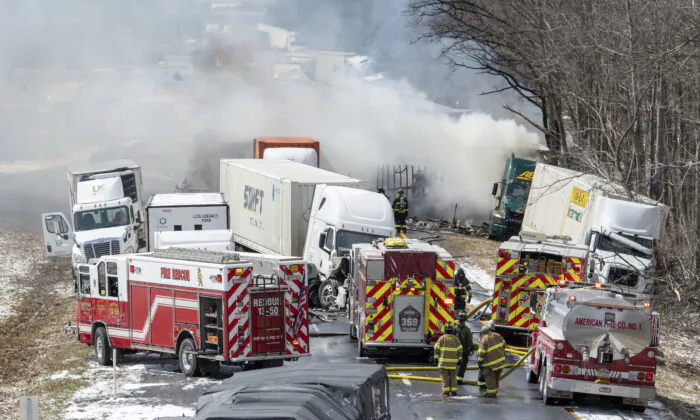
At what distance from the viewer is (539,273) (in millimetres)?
23406

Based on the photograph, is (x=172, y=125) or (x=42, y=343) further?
(x=172, y=125)

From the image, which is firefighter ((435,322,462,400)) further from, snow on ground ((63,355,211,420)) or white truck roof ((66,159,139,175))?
white truck roof ((66,159,139,175))

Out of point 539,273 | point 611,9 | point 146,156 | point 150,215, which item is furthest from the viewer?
point 146,156

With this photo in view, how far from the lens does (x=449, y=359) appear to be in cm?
1848

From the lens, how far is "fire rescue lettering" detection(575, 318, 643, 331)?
56.8 ft

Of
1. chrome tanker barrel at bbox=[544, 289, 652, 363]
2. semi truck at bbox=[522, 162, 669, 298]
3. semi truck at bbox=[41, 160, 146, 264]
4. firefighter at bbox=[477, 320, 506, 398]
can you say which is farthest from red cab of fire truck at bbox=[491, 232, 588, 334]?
semi truck at bbox=[41, 160, 146, 264]

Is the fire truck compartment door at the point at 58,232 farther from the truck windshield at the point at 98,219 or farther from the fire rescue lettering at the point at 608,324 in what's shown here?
the fire rescue lettering at the point at 608,324

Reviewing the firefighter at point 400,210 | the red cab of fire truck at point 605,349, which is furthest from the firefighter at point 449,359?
the firefighter at point 400,210

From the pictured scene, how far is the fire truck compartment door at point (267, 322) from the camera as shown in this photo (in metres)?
20.2

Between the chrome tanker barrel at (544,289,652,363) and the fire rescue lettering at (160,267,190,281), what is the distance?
7338 millimetres

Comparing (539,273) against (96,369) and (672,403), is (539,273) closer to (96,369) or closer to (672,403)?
(672,403)

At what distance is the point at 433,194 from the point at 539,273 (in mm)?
→ 24038

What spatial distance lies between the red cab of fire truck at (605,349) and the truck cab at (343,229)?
406 inches

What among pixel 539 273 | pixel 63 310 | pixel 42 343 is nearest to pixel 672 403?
pixel 539 273
